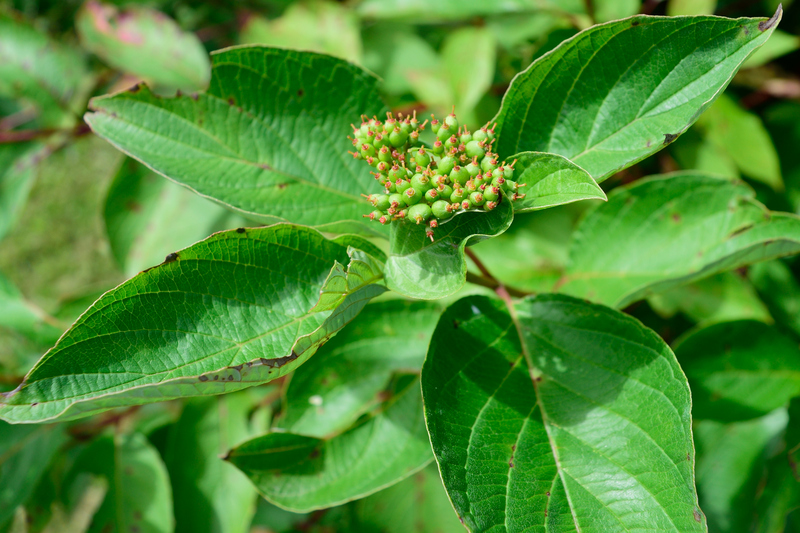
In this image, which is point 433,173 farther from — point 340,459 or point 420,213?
point 340,459

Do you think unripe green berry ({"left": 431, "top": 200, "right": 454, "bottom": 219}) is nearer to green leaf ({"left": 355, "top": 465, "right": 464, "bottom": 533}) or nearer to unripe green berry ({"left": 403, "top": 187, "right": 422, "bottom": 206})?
unripe green berry ({"left": 403, "top": 187, "right": 422, "bottom": 206})

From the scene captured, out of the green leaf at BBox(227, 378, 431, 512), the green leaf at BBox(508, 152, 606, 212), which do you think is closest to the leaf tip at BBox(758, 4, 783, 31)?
the green leaf at BBox(508, 152, 606, 212)

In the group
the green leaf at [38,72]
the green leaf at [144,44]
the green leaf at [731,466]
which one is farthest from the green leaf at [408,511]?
the green leaf at [38,72]

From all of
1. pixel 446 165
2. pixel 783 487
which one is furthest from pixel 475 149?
pixel 783 487

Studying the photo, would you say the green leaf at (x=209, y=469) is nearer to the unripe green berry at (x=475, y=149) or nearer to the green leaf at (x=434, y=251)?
the green leaf at (x=434, y=251)

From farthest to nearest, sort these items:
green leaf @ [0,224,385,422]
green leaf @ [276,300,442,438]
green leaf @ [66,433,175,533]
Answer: green leaf @ [66,433,175,533] < green leaf @ [276,300,442,438] < green leaf @ [0,224,385,422]

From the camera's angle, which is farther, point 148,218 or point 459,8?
point 148,218

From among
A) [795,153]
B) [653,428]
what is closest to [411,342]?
[653,428]
